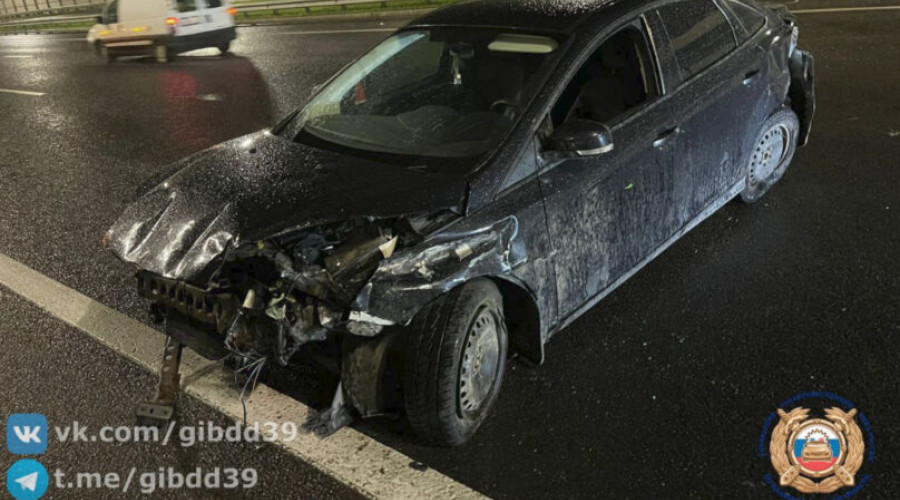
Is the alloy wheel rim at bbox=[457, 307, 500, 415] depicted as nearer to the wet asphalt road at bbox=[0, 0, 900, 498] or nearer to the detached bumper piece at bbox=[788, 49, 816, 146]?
the wet asphalt road at bbox=[0, 0, 900, 498]

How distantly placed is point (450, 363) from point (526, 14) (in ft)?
6.39

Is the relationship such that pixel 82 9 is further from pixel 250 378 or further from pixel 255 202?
pixel 255 202

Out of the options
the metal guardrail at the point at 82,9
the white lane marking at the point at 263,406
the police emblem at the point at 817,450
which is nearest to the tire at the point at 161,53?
the metal guardrail at the point at 82,9

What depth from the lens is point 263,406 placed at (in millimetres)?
3289

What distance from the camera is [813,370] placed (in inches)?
129

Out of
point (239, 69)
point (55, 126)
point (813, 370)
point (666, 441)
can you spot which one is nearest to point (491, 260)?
point (666, 441)

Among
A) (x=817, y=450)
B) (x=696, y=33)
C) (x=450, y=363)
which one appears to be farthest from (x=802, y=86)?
(x=450, y=363)

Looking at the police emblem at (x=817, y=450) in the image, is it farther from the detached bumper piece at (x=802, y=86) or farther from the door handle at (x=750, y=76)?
the detached bumper piece at (x=802, y=86)

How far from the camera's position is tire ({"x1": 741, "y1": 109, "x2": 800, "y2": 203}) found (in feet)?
15.3

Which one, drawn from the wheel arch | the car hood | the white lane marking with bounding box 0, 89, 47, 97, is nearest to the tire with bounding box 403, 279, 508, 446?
the wheel arch

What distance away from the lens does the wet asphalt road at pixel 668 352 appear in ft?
9.29

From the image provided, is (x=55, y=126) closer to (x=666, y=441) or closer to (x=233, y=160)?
(x=233, y=160)

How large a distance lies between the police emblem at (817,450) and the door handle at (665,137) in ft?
4.52

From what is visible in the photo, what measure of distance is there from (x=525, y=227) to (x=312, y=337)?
97 centimetres
